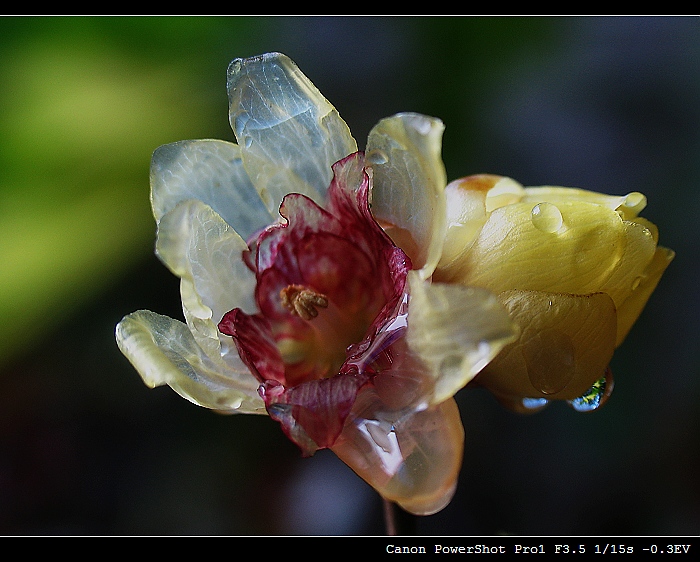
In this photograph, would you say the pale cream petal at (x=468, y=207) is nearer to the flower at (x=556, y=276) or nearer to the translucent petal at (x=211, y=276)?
the flower at (x=556, y=276)

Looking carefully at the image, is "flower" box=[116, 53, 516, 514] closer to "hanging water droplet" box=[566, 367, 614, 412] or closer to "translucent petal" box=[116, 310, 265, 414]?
"translucent petal" box=[116, 310, 265, 414]

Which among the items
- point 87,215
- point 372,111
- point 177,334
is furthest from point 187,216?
point 372,111

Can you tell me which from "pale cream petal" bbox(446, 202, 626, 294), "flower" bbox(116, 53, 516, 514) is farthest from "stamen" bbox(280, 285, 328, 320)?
"pale cream petal" bbox(446, 202, 626, 294)

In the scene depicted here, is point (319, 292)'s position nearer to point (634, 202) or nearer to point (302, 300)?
point (302, 300)

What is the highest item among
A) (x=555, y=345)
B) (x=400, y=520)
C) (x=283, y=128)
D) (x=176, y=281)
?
(x=283, y=128)

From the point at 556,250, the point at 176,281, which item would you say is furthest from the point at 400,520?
the point at 176,281

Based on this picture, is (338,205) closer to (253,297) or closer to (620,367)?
(253,297)
